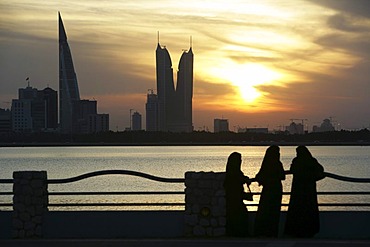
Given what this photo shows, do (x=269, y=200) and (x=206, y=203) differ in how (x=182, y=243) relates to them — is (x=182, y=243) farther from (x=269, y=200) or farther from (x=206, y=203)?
(x=269, y=200)

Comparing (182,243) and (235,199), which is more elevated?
(235,199)

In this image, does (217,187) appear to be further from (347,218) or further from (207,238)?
(347,218)

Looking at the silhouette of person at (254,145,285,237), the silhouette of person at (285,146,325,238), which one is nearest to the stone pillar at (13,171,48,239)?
the silhouette of person at (254,145,285,237)

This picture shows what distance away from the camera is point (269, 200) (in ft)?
51.3

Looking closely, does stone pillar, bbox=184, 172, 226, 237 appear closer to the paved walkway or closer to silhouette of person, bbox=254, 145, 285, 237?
the paved walkway

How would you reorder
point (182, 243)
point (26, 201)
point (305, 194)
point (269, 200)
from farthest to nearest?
point (26, 201) < point (269, 200) < point (305, 194) < point (182, 243)

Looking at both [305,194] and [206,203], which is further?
[206,203]

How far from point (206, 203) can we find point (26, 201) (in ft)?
11.0

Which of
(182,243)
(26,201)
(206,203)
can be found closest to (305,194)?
(206,203)

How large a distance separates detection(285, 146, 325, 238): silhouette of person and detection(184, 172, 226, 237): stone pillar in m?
1.30

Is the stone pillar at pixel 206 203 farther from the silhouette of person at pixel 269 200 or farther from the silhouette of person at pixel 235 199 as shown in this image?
the silhouette of person at pixel 269 200

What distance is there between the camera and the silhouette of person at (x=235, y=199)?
50.6ft

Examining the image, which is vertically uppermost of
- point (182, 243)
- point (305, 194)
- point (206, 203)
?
point (305, 194)

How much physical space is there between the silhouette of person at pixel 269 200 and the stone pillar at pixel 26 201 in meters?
4.04
